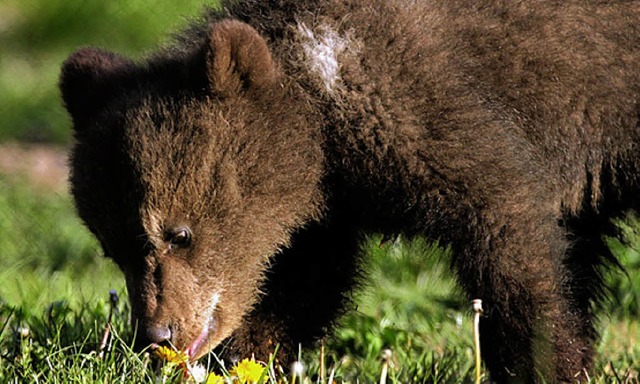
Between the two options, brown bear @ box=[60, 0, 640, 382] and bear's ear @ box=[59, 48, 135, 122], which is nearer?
brown bear @ box=[60, 0, 640, 382]

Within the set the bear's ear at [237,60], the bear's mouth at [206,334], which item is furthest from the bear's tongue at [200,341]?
the bear's ear at [237,60]

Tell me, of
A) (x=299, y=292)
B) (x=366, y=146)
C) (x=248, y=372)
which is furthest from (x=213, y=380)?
(x=299, y=292)

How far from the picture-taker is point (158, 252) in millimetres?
4930

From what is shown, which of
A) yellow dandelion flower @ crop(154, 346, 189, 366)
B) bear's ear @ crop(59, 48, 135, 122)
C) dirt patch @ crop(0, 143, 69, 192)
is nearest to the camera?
yellow dandelion flower @ crop(154, 346, 189, 366)

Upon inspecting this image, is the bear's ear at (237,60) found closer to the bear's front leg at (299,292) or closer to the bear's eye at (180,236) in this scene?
the bear's eye at (180,236)

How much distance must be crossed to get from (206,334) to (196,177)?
2.18ft

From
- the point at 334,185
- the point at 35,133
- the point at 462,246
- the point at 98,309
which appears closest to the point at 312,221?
the point at 334,185

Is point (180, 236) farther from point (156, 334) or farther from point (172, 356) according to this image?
point (172, 356)

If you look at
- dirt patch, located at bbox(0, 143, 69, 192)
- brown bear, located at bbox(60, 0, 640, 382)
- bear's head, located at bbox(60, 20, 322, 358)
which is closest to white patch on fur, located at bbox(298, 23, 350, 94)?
brown bear, located at bbox(60, 0, 640, 382)

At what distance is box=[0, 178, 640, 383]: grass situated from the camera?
16.1 ft

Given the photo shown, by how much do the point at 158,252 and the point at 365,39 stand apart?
1.19 meters

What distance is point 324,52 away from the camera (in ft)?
16.5

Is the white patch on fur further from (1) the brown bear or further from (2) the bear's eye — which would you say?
(2) the bear's eye

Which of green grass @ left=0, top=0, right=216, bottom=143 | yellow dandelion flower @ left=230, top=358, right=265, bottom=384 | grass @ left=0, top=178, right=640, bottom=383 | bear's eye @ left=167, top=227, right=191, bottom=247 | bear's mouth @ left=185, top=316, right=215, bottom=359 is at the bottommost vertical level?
green grass @ left=0, top=0, right=216, bottom=143
